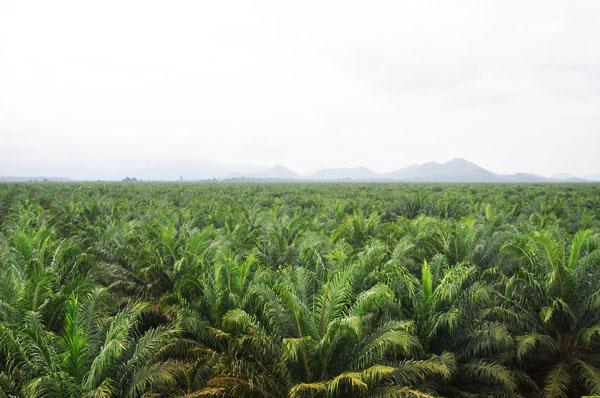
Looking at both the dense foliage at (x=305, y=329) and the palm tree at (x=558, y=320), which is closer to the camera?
the dense foliage at (x=305, y=329)

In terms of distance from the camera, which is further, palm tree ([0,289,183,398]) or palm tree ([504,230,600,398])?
palm tree ([504,230,600,398])

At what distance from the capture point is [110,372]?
5.57 metres

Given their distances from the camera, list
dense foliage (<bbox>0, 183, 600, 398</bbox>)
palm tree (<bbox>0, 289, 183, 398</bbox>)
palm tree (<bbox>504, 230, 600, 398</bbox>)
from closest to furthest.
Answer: palm tree (<bbox>0, 289, 183, 398</bbox>), dense foliage (<bbox>0, 183, 600, 398</bbox>), palm tree (<bbox>504, 230, 600, 398</bbox>)

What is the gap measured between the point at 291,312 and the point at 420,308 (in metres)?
2.31

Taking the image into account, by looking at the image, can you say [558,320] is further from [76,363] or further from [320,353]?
[76,363]

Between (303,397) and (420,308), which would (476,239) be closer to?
(420,308)

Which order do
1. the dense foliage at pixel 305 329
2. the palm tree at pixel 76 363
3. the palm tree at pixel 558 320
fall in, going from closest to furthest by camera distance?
the palm tree at pixel 76 363, the dense foliage at pixel 305 329, the palm tree at pixel 558 320

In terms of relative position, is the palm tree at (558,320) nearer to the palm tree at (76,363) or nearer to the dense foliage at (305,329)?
the dense foliage at (305,329)

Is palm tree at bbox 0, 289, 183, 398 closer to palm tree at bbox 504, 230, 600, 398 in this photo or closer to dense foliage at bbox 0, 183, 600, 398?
dense foliage at bbox 0, 183, 600, 398

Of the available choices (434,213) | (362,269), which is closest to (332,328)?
(362,269)

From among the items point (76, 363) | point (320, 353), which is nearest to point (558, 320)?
point (320, 353)

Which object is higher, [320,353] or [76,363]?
[76,363]

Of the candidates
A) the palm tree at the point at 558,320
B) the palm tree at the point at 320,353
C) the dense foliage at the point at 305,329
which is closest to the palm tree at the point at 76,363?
the dense foliage at the point at 305,329

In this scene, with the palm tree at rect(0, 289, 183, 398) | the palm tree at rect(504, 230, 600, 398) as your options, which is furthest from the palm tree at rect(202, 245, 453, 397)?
the palm tree at rect(504, 230, 600, 398)
